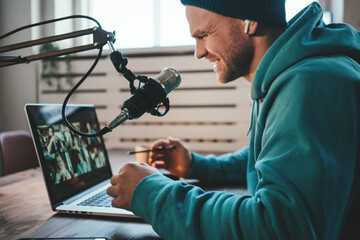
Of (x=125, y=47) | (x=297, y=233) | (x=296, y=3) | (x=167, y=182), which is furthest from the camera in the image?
(x=125, y=47)

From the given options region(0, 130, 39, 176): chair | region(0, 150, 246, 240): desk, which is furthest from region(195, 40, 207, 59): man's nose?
region(0, 130, 39, 176): chair

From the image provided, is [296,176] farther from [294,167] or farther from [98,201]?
[98,201]

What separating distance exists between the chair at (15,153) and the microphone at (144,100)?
4.42ft

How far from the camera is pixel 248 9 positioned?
0.72 meters

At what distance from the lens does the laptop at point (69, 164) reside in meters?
0.77

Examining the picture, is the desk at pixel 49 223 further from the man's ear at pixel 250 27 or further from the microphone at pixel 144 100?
the man's ear at pixel 250 27

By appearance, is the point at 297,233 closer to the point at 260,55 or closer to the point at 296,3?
the point at 260,55

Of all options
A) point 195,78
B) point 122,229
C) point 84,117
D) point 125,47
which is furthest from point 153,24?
point 122,229

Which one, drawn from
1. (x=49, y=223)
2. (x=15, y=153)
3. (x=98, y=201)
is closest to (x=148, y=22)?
(x=15, y=153)

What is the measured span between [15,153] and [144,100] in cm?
144

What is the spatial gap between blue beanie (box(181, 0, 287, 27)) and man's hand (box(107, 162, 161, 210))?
424 mm

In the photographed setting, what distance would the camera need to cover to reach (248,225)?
1.51ft

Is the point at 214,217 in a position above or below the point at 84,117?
below

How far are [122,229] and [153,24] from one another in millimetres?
2257
